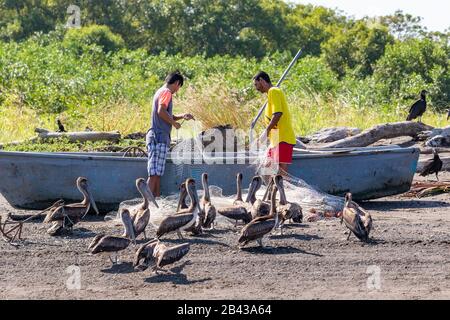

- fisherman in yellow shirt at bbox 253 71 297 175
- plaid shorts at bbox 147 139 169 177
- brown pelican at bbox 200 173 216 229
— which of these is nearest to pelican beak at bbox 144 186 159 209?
brown pelican at bbox 200 173 216 229

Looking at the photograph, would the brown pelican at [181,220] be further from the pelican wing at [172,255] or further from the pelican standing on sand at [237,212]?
the pelican wing at [172,255]

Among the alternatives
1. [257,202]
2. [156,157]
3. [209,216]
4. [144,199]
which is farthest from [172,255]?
[156,157]

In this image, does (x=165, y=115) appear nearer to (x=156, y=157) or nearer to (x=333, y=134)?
(x=156, y=157)

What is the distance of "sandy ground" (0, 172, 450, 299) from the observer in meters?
8.83

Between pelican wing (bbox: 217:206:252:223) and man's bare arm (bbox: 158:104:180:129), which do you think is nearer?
pelican wing (bbox: 217:206:252:223)

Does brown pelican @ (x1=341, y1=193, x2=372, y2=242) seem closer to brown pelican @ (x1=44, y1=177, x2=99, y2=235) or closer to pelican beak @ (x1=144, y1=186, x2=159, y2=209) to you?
pelican beak @ (x1=144, y1=186, x2=159, y2=209)

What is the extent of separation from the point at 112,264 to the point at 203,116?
950cm

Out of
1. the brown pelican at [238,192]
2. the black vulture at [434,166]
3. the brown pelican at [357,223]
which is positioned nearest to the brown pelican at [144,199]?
the brown pelican at [238,192]

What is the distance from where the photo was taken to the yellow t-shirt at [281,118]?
12906mm

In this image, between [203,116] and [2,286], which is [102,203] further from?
[203,116]

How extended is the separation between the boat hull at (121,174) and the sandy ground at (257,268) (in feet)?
4.35

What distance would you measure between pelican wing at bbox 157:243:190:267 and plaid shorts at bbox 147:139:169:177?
3.63m

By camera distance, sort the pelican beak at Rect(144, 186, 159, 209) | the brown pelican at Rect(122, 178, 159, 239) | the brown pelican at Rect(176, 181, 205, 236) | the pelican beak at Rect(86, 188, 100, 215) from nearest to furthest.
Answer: the brown pelican at Rect(122, 178, 159, 239), the brown pelican at Rect(176, 181, 205, 236), the pelican beak at Rect(144, 186, 159, 209), the pelican beak at Rect(86, 188, 100, 215)
